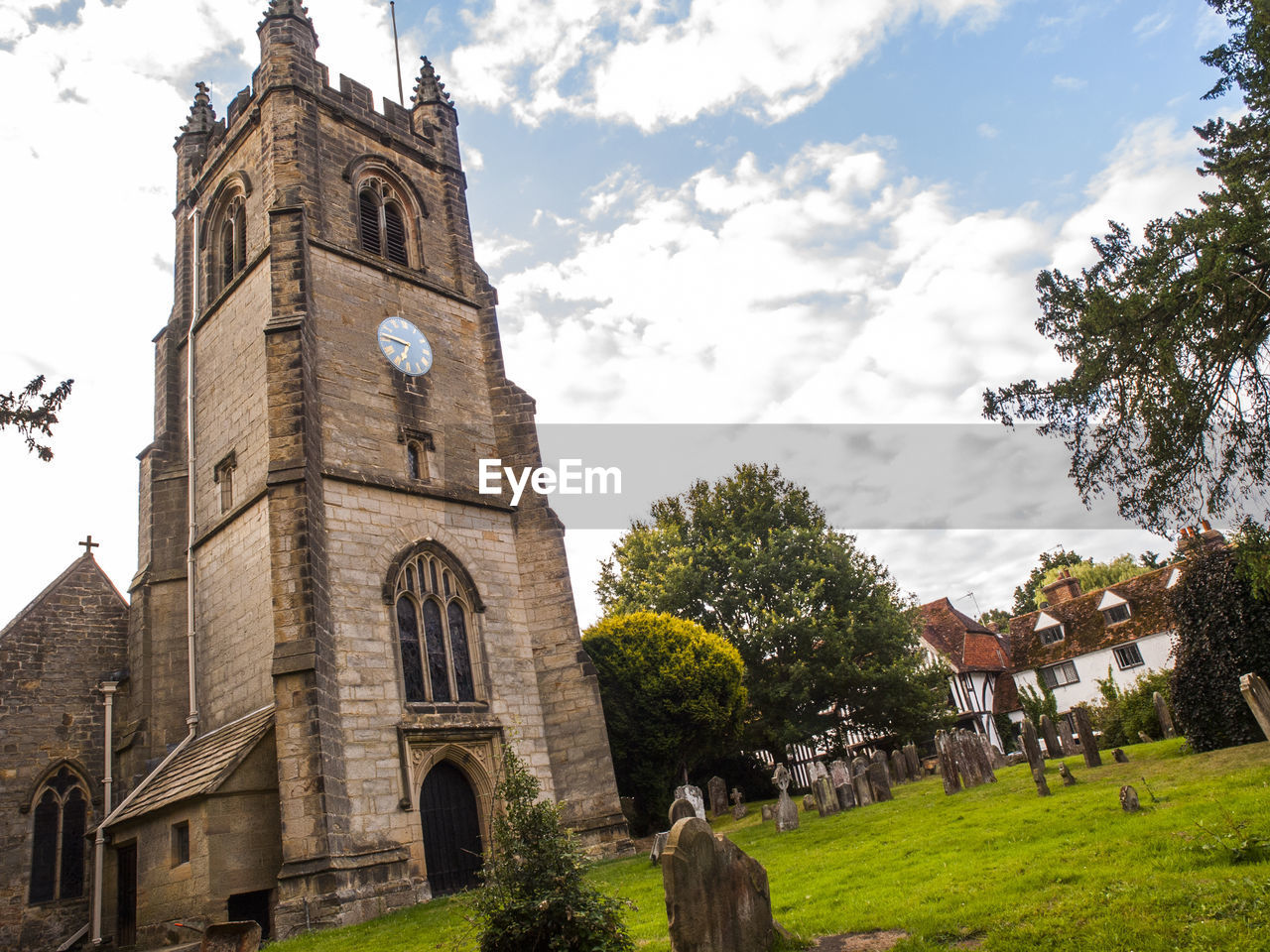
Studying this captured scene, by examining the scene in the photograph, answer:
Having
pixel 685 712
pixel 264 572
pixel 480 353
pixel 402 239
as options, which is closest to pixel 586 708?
pixel 685 712

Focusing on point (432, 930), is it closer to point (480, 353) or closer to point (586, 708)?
point (586, 708)

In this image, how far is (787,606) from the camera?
28234 mm

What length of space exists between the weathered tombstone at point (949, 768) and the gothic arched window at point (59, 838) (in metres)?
17.4

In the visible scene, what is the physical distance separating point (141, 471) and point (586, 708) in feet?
37.8

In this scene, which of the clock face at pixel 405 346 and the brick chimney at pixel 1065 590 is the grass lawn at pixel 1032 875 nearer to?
the clock face at pixel 405 346

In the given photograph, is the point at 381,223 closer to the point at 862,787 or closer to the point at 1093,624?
the point at 862,787

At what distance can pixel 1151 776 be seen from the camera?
12.2 m

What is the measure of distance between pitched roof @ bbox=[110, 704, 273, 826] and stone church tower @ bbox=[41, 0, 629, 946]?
0.07 metres

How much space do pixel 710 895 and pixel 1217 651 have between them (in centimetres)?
1175

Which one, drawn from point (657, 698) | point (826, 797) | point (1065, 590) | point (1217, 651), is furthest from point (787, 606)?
point (1065, 590)

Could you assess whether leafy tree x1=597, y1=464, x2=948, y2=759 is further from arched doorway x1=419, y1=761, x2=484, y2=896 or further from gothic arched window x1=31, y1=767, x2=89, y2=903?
gothic arched window x1=31, y1=767, x2=89, y2=903

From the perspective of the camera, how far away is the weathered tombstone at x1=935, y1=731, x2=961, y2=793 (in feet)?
53.7

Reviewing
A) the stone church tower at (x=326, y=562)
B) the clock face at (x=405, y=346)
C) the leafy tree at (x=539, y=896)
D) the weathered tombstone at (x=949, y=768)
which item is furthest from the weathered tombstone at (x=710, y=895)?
the clock face at (x=405, y=346)

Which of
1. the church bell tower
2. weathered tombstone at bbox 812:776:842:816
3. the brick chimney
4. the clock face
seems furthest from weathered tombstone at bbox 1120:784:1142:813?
the brick chimney
